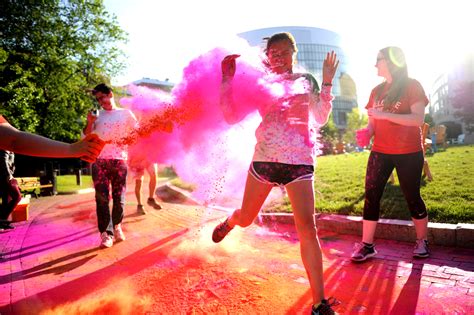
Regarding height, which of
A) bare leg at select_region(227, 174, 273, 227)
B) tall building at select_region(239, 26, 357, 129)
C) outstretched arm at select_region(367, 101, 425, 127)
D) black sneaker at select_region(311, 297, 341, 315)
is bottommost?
black sneaker at select_region(311, 297, 341, 315)

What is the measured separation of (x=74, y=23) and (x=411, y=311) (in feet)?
61.9

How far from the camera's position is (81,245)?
5.00m

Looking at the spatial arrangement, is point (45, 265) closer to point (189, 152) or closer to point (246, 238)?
point (189, 152)

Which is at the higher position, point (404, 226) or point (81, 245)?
point (404, 226)

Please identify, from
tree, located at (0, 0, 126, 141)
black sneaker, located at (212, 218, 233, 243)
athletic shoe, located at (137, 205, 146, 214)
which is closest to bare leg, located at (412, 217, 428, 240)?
black sneaker, located at (212, 218, 233, 243)

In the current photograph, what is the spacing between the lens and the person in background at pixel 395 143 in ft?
11.8

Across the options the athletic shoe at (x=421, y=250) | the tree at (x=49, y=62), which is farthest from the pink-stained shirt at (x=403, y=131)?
the tree at (x=49, y=62)

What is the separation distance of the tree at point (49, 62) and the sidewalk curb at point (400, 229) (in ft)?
39.7

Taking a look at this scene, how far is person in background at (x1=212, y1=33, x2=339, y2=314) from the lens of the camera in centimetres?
251

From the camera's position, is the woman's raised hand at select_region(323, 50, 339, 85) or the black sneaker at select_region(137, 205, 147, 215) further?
the black sneaker at select_region(137, 205, 147, 215)

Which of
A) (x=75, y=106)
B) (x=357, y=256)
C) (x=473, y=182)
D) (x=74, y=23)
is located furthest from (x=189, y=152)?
(x=74, y=23)

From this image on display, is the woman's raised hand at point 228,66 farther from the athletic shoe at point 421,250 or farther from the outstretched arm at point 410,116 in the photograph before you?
the athletic shoe at point 421,250

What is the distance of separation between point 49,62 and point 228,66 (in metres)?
15.6

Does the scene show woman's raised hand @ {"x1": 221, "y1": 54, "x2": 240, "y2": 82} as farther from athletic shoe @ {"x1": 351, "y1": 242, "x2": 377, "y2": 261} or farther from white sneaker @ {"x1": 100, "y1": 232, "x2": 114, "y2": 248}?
white sneaker @ {"x1": 100, "y1": 232, "x2": 114, "y2": 248}
